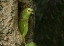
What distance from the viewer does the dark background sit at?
3.23 m

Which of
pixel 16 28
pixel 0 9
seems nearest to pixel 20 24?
pixel 16 28

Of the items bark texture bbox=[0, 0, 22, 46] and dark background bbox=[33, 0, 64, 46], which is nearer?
bark texture bbox=[0, 0, 22, 46]

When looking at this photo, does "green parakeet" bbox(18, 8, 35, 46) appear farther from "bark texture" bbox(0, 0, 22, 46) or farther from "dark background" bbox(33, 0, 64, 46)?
"dark background" bbox(33, 0, 64, 46)

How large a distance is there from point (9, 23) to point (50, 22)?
2.31m

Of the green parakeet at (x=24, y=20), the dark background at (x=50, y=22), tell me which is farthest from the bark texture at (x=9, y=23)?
the dark background at (x=50, y=22)

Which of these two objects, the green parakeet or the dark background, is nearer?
the green parakeet

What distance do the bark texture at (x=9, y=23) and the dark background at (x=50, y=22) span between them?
214cm

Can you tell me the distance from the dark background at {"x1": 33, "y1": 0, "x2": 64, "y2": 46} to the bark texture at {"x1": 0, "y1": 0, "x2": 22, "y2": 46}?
7.01 feet

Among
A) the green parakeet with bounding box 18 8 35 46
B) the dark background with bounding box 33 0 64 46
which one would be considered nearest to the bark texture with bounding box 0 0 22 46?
the green parakeet with bounding box 18 8 35 46

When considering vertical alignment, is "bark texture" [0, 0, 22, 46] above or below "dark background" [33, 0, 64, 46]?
above

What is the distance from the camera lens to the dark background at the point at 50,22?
3232mm

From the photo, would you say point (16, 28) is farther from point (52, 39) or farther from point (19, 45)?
point (52, 39)

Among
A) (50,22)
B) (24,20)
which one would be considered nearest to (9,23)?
(24,20)

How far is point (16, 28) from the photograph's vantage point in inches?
42.4
